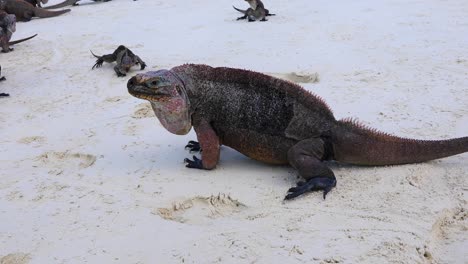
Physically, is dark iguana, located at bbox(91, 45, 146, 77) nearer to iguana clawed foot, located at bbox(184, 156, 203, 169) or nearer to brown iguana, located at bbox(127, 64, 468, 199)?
brown iguana, located at bbox(127, 64, 468, 199)

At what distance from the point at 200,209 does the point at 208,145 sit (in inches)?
23.4

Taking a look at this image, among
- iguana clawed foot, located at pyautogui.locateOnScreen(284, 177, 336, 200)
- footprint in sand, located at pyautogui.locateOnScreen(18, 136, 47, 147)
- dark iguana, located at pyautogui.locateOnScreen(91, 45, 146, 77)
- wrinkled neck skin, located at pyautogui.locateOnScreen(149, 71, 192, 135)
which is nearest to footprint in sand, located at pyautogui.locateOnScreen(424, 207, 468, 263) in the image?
iguana clawed foot, located at pyautogui.locateOnScreen(284, 177, 336, 200)

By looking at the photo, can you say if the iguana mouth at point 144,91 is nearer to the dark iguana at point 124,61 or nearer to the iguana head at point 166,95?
the iguana head at point 166,95

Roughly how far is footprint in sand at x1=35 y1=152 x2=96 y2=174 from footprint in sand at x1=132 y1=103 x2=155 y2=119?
779mm

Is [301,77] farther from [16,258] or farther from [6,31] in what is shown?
[6,31]

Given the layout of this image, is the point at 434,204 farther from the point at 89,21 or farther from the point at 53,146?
the point at 89,21

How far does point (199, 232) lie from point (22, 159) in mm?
1919

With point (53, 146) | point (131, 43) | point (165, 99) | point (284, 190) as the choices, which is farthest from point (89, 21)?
point (284, 190)

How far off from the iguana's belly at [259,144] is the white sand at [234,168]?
118mm

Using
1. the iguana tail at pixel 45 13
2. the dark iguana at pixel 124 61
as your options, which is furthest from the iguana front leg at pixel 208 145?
the iguana tail at pixel 45 13

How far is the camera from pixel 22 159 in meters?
3.97

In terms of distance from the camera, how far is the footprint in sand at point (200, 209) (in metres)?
3.00

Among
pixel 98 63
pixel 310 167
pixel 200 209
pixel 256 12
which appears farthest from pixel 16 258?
pixel 256 12

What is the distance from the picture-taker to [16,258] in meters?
2.69
